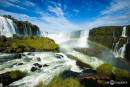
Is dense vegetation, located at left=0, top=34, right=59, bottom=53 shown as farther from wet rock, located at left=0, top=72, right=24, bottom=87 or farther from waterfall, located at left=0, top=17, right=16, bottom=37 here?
wet rock, located at left=0, top=72, right=24, bottom=87

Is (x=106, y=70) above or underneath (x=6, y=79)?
above

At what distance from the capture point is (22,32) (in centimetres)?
3381

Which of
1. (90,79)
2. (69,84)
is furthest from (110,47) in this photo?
(69,84)

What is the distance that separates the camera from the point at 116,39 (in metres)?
22.3

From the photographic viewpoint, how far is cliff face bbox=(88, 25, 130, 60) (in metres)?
17.9

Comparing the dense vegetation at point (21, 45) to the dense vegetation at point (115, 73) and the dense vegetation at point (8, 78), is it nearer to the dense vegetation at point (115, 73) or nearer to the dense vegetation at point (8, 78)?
the dense vegetation at point (8, 78)

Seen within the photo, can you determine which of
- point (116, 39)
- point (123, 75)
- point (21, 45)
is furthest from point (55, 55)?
point (116, 39)

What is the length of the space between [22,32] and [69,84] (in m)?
38.9

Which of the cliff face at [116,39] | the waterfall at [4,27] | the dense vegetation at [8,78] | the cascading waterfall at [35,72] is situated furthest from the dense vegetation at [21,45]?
the cliff face at [116,39]

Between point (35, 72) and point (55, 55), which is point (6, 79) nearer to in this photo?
point (35, 72)

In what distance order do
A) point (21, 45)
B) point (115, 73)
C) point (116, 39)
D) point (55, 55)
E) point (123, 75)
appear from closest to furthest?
1. point (123, 75)
2. point (115, 73)
3. point (55, 55)
4. point (21, 45)
5. point (116, 39)

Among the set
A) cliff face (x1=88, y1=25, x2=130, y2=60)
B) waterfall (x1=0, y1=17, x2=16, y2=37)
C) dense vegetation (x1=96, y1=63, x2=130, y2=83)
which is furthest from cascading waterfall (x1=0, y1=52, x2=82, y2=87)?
waterfall (x1=0, y1=17, x2=16, y2=37)

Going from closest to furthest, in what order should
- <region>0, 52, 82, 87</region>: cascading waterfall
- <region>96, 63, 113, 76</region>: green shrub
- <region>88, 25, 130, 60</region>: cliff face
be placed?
1. <region>0, 52, 82, 87</region>: cascading waterfall
2. <region>96, 63, 113, 76</region>: green shrub
3. <region>88, 25, 130, 60</region>: cliff face

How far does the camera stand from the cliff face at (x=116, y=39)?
17873 mm
